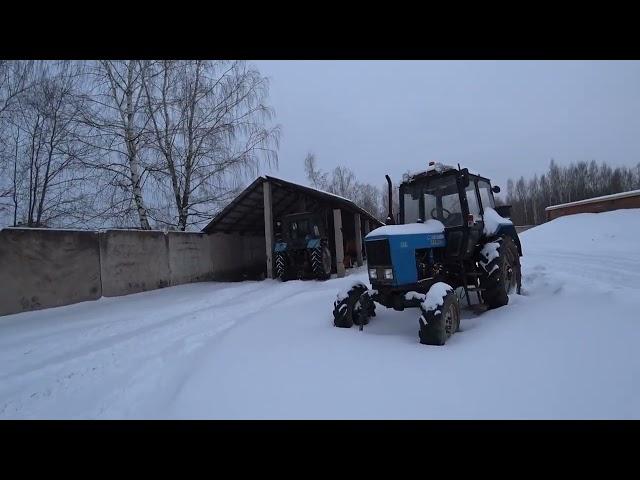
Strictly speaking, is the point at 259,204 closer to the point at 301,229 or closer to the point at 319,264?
the point at 301,229

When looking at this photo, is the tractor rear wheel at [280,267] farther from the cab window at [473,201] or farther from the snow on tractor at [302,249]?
the cab window at [473,201]

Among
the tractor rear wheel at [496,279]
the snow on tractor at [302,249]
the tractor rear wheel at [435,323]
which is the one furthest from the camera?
the snow on tractor at [302,249]

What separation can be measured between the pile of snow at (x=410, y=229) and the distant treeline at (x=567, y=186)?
180ft

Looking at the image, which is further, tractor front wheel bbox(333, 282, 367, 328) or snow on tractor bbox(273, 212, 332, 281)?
snow on tractor bbox(273, 212, 332, 281)

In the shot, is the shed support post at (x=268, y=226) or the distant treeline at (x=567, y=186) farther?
the distant treeline at (x=567, y=186)

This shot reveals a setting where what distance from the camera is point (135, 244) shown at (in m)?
10.7

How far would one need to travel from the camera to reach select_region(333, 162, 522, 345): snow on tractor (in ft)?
15.7

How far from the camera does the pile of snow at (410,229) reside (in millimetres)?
5156

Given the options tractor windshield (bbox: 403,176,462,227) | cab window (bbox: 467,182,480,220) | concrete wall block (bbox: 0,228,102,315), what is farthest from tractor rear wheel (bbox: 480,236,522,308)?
concrete wall block (bbox: 0,228,102,315)

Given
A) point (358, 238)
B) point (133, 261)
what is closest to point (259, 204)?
point (358, 238)

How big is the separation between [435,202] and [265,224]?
31.5ft

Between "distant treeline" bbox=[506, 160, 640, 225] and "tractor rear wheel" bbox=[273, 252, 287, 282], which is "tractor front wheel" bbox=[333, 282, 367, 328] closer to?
"tractor rear wheel" bbox=[273, 252, 287, 282]

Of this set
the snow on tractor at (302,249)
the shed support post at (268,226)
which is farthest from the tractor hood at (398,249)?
the shed support post at (268,226)
